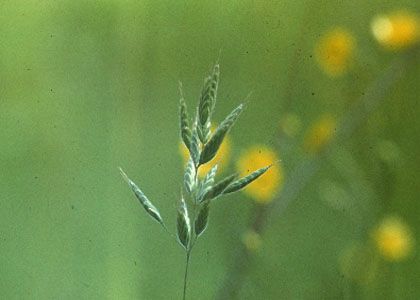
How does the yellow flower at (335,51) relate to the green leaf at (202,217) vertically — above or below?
above

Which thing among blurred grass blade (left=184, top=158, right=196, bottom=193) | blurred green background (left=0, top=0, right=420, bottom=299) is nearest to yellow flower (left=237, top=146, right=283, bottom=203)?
blurred green background (left=0, top=0, right=420, bottom=299)

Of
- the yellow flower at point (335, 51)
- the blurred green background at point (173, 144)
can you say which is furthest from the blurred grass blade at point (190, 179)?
the yellow flower at point (335, 51)

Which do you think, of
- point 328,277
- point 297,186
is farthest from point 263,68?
point 328,277

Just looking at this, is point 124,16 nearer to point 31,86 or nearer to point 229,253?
point 31,86

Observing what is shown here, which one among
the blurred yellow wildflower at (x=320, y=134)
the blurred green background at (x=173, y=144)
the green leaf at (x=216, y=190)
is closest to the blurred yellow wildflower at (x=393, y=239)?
the blurred green background at (x=173, y=144)

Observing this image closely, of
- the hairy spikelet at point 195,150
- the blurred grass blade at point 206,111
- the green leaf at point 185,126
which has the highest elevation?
the blurred grass blade at point 206,111

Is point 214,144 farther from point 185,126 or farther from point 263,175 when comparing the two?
point 263,175

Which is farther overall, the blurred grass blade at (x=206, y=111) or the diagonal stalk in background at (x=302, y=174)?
the diagonal stalk in background at (x=302, y=174)

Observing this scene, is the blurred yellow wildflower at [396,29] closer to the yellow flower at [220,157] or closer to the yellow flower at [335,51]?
the yellow flower at [335,51]

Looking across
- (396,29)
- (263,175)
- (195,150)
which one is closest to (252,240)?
(263,175)
